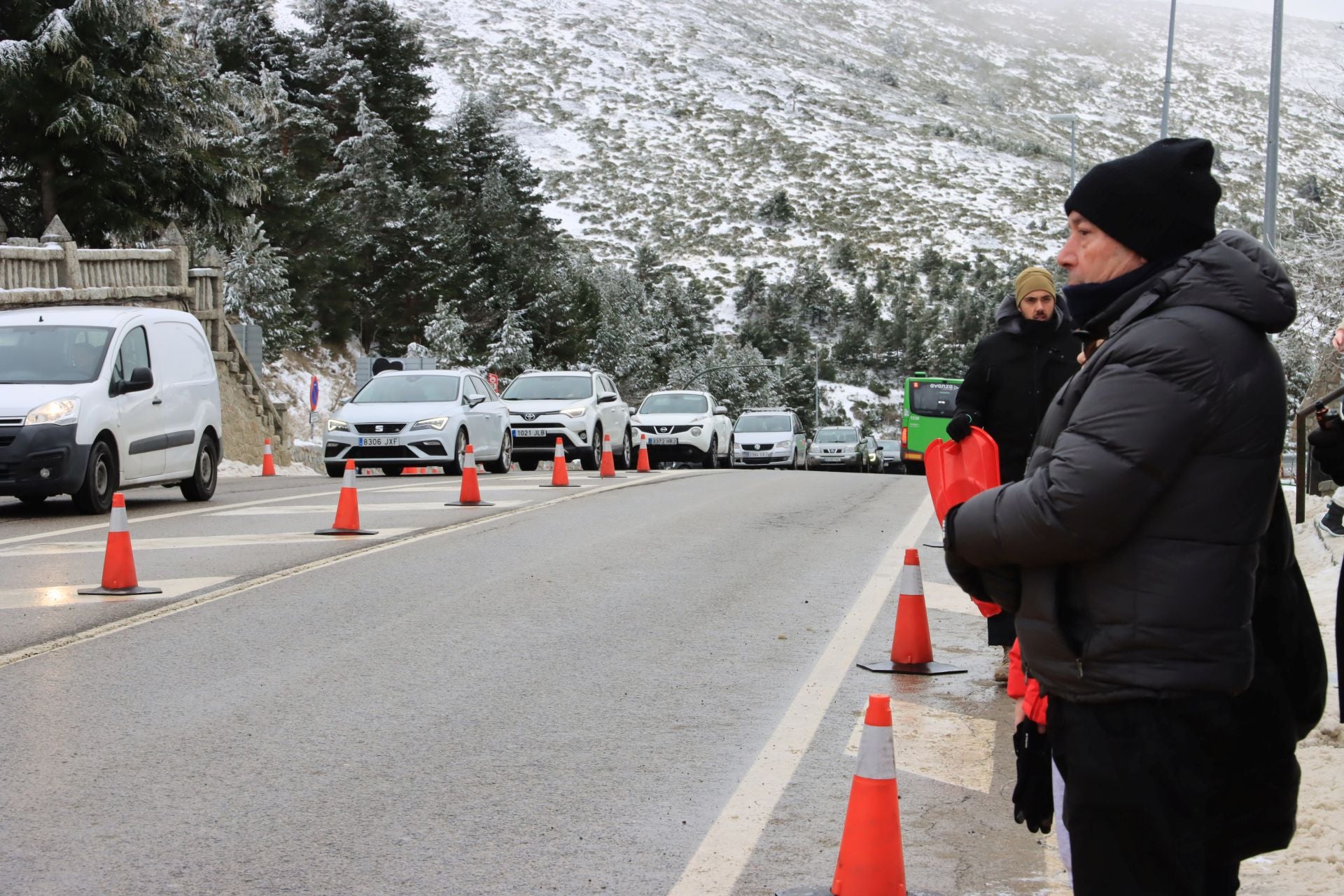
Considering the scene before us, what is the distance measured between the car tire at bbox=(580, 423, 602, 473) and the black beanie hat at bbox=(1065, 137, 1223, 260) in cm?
2317

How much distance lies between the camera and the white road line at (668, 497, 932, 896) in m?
4.77

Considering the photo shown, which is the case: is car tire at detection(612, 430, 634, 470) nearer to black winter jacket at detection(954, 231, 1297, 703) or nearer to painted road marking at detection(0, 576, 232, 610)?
painted road marking at detection(0, 576, 232, 610)

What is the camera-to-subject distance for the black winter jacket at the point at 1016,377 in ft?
25.2

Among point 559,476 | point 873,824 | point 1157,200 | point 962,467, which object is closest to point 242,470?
point 559,476

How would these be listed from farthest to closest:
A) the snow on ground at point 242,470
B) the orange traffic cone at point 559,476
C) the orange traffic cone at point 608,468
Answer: the snow on ground at point 242,470 → the orange traffic cone at point 608,468 → the orange traffic cone at point 559,476

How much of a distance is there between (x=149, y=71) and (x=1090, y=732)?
1323 inches

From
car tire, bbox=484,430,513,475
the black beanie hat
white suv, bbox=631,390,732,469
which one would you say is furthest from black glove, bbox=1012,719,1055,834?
white suv, bbox=631,390,732,469

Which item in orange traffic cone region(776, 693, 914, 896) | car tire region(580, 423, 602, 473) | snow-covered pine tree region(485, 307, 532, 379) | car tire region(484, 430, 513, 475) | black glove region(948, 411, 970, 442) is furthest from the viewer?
snow-covered pine tree region(485, 307, 532, 379)

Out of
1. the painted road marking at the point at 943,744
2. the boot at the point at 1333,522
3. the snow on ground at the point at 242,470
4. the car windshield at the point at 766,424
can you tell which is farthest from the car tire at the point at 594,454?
the painted road marking at the point at 943,744

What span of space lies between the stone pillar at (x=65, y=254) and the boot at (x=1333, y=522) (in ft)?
68.2

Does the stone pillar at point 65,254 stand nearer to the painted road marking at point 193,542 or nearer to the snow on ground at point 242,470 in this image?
the snow on ground at point 242,470

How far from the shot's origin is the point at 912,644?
815 cm

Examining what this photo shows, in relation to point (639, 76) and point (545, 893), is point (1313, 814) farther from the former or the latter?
point (639, 76)

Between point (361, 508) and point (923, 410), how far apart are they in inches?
1039
